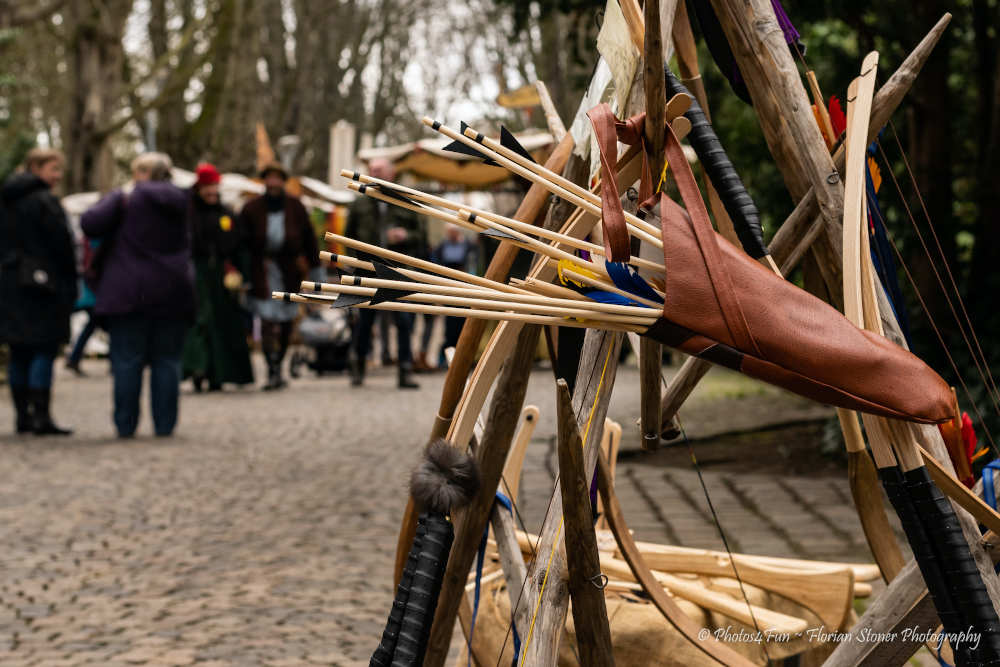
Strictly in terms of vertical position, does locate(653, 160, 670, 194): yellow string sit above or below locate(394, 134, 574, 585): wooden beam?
above

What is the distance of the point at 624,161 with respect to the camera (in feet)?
7.25

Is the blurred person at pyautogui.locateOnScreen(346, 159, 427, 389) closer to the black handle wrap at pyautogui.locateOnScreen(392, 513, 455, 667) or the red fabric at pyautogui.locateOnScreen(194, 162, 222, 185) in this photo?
the red fabric at pyautogui.locateOnScreen(194, 162, 222, 185)

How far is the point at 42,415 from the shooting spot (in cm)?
966

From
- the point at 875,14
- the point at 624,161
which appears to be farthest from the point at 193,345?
the point at 624,161

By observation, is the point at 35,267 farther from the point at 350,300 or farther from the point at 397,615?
the point at 350,300

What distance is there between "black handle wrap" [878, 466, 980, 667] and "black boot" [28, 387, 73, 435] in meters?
8.43

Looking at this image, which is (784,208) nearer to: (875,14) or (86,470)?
(875,14)

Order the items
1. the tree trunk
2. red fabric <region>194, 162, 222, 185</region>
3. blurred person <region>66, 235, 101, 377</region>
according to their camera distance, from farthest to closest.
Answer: the tree trunk < blurred person <region>66, 235, 101, 377</region> < red fabric <region>194, 162, 222, 185</region>

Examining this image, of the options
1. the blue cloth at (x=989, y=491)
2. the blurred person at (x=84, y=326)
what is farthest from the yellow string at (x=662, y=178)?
the blurred person at (x=84, y=326)

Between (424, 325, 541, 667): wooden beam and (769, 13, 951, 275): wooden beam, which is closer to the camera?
(769, 13, 951, 275): wooden beam

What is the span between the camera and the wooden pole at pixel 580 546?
2059mm

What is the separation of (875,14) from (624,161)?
19.4 feet

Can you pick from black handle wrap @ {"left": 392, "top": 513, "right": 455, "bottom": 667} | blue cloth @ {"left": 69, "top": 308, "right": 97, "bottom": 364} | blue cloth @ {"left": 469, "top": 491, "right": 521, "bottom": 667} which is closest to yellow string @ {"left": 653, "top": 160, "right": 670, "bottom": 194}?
black handle wrap @ {"left": 392, "top": 513, "right": 455, "bottom": 667}

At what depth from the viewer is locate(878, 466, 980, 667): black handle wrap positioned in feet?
6.58
